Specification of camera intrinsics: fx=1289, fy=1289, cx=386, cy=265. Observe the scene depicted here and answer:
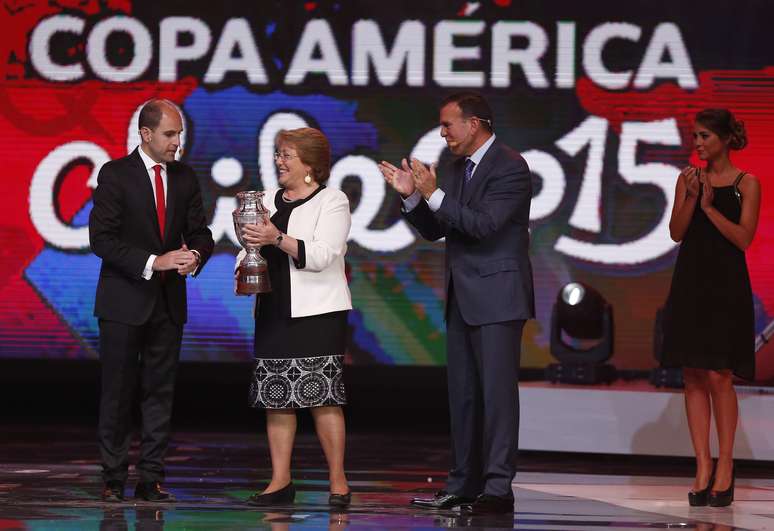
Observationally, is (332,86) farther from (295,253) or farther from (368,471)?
(295,253)

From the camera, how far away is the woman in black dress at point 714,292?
4688mm

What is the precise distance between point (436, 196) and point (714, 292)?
118 centimetres

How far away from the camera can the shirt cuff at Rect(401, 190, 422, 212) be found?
14.2 feet

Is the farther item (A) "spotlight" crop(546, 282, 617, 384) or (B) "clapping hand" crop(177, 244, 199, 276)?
(A) "spotlight" crop(546, 282, 617, 384)

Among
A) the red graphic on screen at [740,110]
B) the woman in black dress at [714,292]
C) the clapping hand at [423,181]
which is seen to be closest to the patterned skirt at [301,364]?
the clapping hand at [423,181]

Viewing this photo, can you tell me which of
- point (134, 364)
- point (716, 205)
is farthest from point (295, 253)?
point (716, 205)

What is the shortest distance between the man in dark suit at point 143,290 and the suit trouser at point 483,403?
0.97 m

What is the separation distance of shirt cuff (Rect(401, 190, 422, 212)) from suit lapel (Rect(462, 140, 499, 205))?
20 cm

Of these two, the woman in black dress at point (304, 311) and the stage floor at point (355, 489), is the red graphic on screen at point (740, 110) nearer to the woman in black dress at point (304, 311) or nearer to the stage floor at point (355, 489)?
the stage floor at point (355, 489)

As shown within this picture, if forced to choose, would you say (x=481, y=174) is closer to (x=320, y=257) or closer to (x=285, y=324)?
(x=320, y=257)

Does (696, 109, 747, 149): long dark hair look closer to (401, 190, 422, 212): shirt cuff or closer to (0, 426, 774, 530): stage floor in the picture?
(401, 190, 422, 212): shirt cuff

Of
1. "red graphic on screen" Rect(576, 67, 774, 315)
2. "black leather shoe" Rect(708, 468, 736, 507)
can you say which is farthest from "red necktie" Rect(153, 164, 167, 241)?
"red graphic on screen" Rect(576, 67, 774, 315)

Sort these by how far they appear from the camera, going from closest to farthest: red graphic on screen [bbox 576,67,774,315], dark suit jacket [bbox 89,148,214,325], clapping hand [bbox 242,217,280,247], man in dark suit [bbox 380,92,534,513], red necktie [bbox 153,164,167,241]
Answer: clapping hand [bbox 242,217,280,247]
man in dark suit [bbox 380,92,534,513]
dark suit jacket [bbox 89,148,214,325]
red necktie [bbox 153,164,167,241]
red graphic on screen [bbox 576,67,774,315]

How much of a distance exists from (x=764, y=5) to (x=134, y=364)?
4.34 metres
